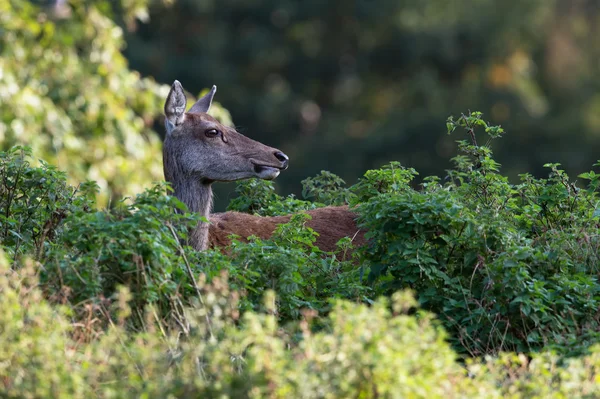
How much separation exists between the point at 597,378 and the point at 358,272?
2336mm

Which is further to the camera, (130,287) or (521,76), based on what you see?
(521,76)

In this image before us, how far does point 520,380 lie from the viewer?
540 cm

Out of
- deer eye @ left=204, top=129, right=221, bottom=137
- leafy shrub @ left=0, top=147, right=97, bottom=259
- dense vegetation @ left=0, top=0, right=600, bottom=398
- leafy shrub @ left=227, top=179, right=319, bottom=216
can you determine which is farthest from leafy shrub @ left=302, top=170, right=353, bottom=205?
leafy shrub @ left=0, top=147, right=97, bottom=259

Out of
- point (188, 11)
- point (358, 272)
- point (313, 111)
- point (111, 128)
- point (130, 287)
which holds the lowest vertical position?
point (130, 287)

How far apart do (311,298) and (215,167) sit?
8.06 ft

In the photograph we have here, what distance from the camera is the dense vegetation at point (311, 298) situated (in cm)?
491

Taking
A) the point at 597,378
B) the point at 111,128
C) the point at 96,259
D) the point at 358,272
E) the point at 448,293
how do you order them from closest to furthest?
the point at 597,378 < the point at 96,259 < the point at 448,293 < the point at 358,272 < the point at 111,128

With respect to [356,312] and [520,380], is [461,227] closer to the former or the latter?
[520,380]

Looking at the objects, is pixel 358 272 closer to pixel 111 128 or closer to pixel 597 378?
pixel 597 378

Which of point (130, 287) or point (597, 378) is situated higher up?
point (130, 287)

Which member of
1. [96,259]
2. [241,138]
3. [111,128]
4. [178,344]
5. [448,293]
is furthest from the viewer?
[111,128]

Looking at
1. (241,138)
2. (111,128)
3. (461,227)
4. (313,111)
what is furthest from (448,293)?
(313,111)

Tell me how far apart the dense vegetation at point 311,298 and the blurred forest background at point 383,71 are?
21491 millimetres

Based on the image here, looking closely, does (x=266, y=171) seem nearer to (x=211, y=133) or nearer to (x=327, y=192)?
(x=211, y=133)
